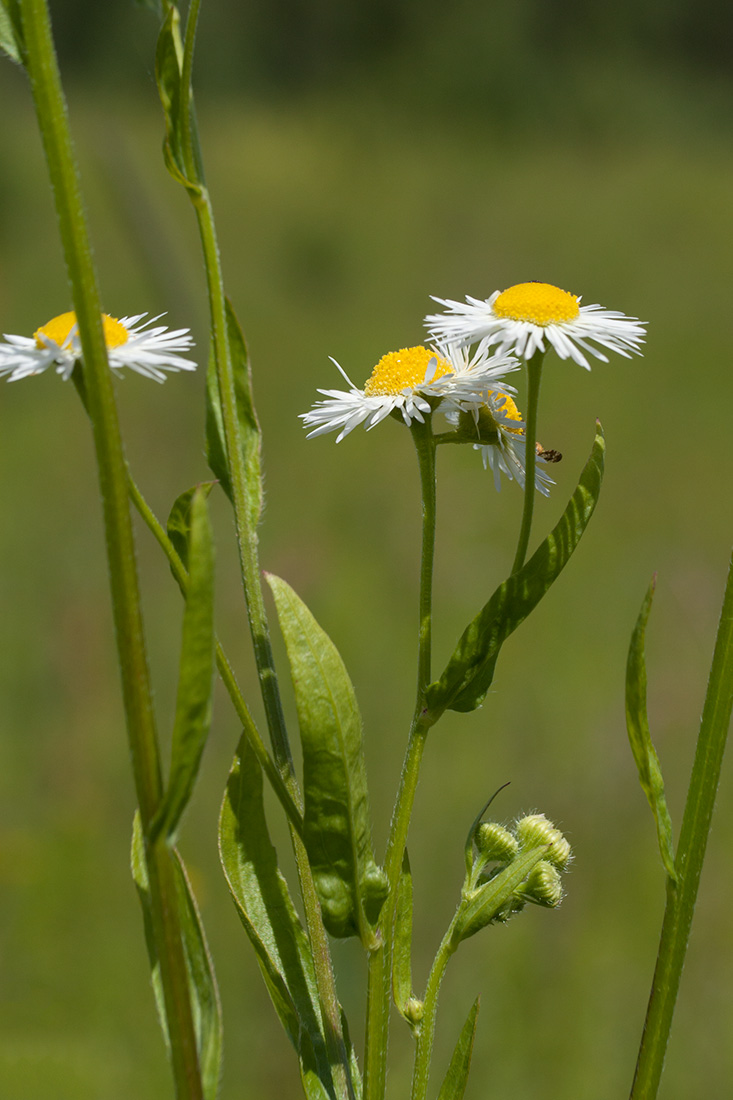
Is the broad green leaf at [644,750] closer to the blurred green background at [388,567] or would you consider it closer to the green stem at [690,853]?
the green stem at [690,853]

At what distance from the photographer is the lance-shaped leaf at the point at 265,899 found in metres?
0.81

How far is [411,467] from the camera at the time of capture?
21.1 feet

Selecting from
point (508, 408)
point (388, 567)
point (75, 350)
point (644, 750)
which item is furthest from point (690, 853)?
point (388, 567)

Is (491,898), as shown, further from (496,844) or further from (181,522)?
(181,522)

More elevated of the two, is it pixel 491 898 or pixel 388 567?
pixel 388 567

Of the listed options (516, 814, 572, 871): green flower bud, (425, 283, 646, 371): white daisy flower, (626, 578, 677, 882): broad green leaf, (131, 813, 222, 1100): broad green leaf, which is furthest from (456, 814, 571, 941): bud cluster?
(425, 283, 646, 371): white daisy flower

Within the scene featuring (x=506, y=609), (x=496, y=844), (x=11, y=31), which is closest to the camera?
(x=11, y=31)

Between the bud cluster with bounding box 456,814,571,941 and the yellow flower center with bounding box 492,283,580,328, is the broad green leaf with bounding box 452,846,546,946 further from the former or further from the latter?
the yellow flower center with bounding box 492,283,580,328

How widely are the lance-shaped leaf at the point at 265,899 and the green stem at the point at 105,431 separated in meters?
0.19

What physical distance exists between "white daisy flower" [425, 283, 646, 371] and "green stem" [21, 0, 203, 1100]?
0.33 metres

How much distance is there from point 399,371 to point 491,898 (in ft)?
1.57

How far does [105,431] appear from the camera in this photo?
0.59 meters

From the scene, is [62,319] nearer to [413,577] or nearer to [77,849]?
[77,849]

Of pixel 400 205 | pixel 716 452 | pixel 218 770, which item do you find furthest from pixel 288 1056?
pixel 400 205
